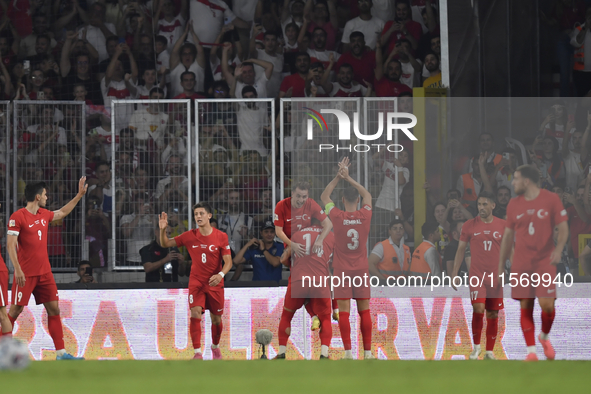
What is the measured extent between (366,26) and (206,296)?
15.2 feet

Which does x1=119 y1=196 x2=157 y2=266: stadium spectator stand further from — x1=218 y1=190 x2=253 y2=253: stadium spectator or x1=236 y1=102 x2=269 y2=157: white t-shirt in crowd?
x1=236 y1=102 x2=269 y2=157: white t-shirt in crowd

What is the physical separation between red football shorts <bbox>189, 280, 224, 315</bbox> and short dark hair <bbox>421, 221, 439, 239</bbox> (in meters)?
2.15

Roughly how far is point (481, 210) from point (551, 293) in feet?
3.53

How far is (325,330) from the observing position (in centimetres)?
762

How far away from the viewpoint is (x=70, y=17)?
10781 millimetres

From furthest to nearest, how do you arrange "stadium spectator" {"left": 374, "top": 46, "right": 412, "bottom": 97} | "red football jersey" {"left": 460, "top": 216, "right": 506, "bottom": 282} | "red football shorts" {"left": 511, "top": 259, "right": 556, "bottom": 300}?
"stadium spectator" {"left": 374, "top": 46, "right": 412, "bottom": 97} < "red football jersey" {"left": 460, "top": 216, "right": 506, "bottom": 282} < "red football shorts" {"left": 511, "top": 259, "right": 556, "bottom": 300}

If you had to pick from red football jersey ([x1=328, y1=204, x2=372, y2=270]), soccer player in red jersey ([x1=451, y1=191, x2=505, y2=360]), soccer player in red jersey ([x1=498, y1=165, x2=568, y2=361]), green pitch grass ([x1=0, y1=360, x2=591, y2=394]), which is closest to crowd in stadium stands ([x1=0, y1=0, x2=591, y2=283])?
soccer player in red jersey ([x1=451, y1=191, x2=505, y2=360])

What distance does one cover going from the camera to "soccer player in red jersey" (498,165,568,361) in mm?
6648

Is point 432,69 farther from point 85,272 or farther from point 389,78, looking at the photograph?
point 85,272

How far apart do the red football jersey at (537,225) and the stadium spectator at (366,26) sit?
4.50 meters

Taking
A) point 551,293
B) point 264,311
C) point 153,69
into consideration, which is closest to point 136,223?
point 264,311

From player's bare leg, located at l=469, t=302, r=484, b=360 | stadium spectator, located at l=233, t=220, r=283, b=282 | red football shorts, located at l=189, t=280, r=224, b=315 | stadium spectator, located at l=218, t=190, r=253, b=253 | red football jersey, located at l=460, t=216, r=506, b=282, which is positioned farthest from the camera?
stadium spectator, located at l=233, t=220, r=283, b=282

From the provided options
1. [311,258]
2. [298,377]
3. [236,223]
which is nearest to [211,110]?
[236,223]

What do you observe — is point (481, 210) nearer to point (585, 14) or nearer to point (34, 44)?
point (585, 14)
